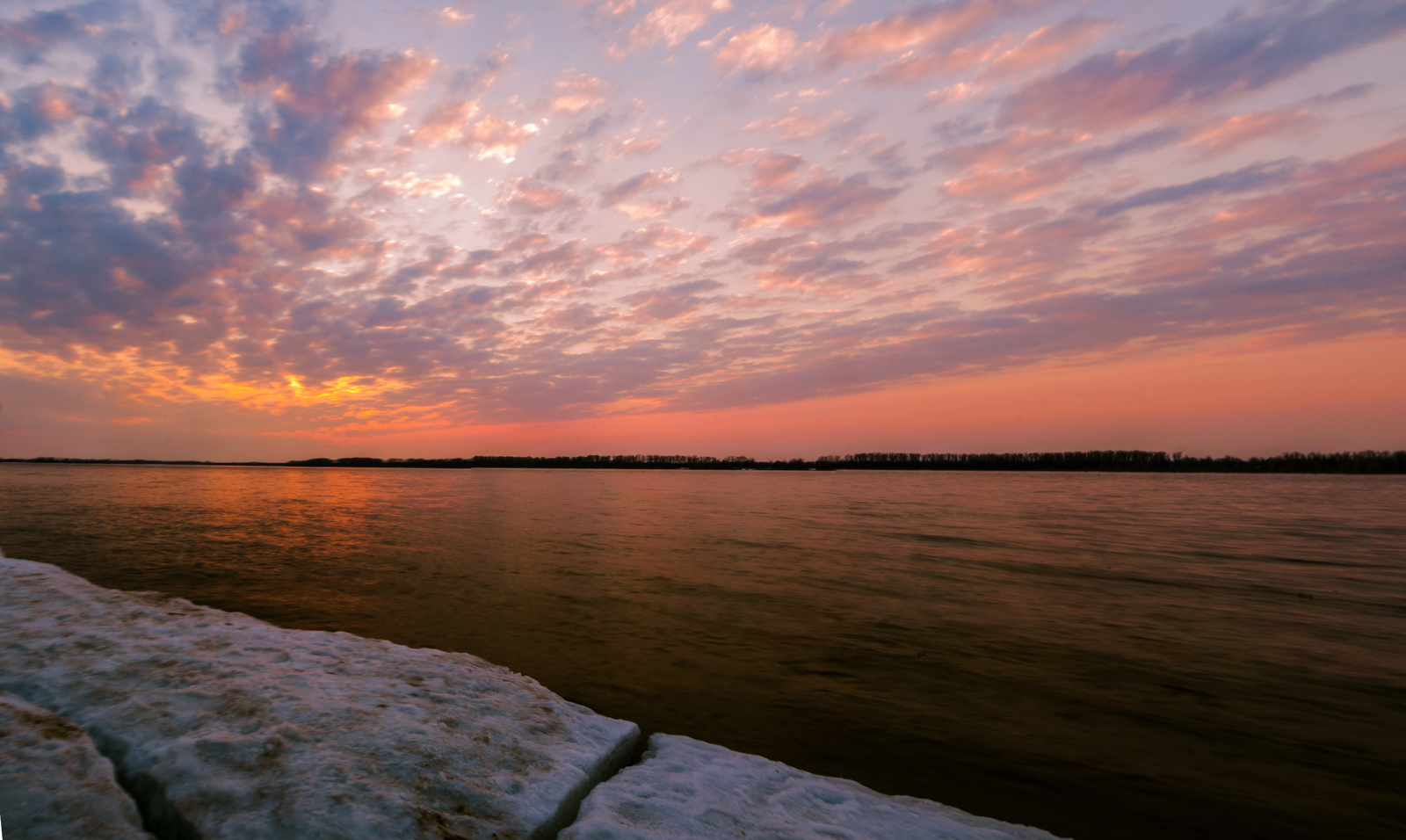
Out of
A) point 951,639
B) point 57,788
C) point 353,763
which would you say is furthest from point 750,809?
point 951,639

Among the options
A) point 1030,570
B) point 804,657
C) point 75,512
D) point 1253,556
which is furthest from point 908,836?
point 75,512

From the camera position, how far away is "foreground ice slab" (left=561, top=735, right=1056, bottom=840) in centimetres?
405

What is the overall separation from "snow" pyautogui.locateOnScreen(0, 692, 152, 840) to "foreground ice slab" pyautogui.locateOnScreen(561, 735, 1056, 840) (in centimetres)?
267

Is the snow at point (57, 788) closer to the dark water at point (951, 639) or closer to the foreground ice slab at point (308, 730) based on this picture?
the foreground ice slab at point (308, 730)

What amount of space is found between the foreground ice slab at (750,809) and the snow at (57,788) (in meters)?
2.67

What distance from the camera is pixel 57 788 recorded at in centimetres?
353

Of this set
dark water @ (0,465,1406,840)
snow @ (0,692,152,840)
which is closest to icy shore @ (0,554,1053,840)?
snow @ (0,692,152,840)

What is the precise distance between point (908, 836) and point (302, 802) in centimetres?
421

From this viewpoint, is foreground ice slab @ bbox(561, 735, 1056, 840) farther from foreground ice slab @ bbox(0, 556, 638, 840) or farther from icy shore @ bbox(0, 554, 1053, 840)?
foreground ice slab @ bbox(0, 556, 638, 840)

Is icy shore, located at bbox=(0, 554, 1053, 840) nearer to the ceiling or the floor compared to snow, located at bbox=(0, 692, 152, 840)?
nearer to the floor

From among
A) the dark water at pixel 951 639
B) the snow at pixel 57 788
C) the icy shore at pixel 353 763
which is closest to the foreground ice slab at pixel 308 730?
the icy shore at pixel 353 763

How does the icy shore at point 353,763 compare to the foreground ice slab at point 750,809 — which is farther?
the foreground ice slab at point 750,809

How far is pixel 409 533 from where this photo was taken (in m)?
23.5

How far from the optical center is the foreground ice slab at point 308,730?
11.9ft
